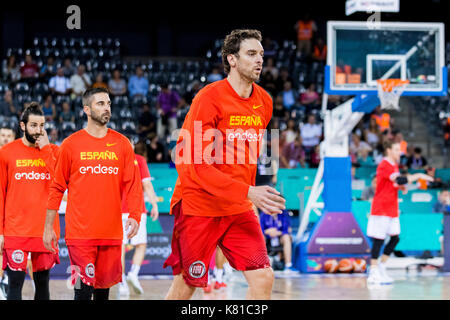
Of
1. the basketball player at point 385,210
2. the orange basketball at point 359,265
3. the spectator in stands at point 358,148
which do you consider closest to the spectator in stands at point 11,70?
the spectator in stands at point 358,148

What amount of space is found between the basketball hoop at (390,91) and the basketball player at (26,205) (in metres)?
4.97

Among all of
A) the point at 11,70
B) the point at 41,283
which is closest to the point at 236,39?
the point at 41,283

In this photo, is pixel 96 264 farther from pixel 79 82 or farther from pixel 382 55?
pixel 79 82

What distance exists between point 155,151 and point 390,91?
5.90m

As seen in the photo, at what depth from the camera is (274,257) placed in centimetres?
1108

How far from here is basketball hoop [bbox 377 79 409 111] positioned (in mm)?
9461

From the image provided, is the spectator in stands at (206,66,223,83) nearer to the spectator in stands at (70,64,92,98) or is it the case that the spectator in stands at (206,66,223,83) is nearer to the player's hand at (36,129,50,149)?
the spectator in stands at (70,64,92,98)

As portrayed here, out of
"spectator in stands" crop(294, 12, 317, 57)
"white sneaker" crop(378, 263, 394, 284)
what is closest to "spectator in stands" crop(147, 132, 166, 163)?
"white sneaker" crop(378, 263, 394, 284)

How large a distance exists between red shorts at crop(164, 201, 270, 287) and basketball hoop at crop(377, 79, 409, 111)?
17.9 feet

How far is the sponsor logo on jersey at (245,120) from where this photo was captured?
14.4ft

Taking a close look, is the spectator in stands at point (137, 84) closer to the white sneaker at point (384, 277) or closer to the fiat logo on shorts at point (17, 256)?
the white sneaker at point (384, 277)

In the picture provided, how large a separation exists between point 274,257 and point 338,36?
11.4ft

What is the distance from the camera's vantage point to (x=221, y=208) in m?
4.39

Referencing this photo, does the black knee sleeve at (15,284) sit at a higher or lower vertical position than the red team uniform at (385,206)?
lower
